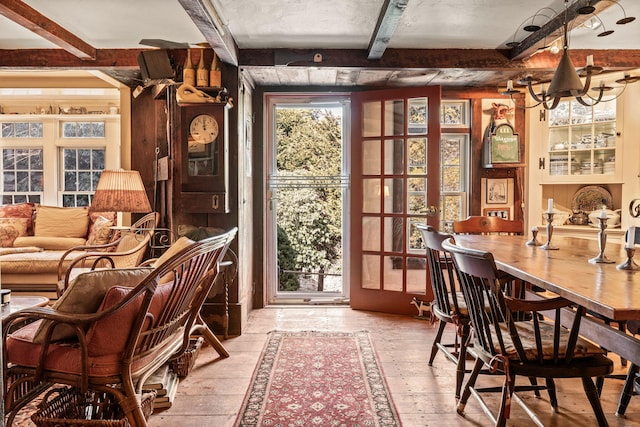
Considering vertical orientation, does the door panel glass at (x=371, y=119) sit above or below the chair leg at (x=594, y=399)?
above

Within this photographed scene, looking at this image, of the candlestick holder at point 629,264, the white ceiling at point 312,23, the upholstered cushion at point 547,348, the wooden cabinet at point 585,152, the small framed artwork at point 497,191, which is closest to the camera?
the upholstered cushion at point 547,348

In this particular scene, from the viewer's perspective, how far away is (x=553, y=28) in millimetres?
3037

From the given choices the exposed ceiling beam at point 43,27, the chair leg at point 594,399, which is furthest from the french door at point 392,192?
the exposed ceiling beam at point 43,27

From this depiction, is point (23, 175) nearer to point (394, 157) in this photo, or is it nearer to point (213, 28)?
point (213, 28)

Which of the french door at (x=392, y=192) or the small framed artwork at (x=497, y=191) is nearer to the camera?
the french door at (x=392, y=192)

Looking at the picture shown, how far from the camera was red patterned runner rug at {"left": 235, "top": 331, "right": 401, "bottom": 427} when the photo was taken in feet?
7.50

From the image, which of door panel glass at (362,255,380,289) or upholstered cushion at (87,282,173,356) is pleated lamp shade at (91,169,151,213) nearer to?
upholstered cushion at (87,282,173,356)

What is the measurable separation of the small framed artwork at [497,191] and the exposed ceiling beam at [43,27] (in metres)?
3.69

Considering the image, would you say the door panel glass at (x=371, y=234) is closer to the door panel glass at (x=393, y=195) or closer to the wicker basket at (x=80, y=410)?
the door panel glass at (x=393, y=195)

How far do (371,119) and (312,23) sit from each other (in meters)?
1.35

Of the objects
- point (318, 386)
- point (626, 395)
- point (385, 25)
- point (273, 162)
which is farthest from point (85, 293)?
point (273, 162)

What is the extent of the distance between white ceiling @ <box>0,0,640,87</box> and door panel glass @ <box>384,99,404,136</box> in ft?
2.07

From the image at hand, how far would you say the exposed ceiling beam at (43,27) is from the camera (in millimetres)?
2816

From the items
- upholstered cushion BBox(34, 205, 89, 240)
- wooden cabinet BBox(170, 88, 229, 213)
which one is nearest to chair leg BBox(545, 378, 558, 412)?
wooden cabinet BBox(170, 88, 229, 213)
